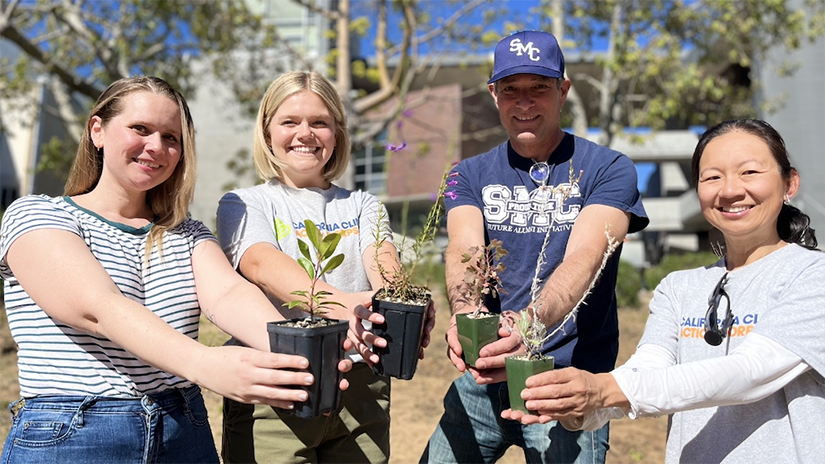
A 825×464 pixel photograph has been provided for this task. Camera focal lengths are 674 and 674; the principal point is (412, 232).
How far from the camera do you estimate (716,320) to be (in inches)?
71.0

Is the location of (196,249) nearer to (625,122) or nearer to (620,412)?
(620,412)

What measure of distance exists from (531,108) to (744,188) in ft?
2.47

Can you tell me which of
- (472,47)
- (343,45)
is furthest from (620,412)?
(472,47)

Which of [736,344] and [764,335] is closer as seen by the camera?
[764,335]

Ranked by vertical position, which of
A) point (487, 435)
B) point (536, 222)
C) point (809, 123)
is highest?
point (809, 123)

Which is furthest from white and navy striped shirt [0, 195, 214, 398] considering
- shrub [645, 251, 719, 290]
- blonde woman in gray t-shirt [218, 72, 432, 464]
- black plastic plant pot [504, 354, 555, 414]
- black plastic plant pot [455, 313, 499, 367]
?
shrub [645, 251, 719, 290]

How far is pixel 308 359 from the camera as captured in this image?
1.50m

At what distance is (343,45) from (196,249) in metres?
7.70

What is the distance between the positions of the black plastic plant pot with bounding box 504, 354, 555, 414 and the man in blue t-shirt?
17.9 inches

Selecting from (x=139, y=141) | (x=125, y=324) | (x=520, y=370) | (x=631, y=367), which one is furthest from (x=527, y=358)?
(x=139, y=141)

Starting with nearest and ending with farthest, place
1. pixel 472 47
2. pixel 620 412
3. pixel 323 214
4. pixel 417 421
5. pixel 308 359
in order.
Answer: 1. pixel 308 359
2. pixel 620 412
3. pixel 323 214
4. pixel 417 421
5. pixel 472 47

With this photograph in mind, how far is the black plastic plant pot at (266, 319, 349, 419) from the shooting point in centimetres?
150

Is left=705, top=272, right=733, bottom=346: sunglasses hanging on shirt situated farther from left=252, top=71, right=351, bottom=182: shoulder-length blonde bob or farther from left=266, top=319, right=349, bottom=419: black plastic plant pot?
left=252, top=71, right=351, bottom=182: shoulder-length blonde bob

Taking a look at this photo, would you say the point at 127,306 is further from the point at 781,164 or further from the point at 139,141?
the point at 781,164
